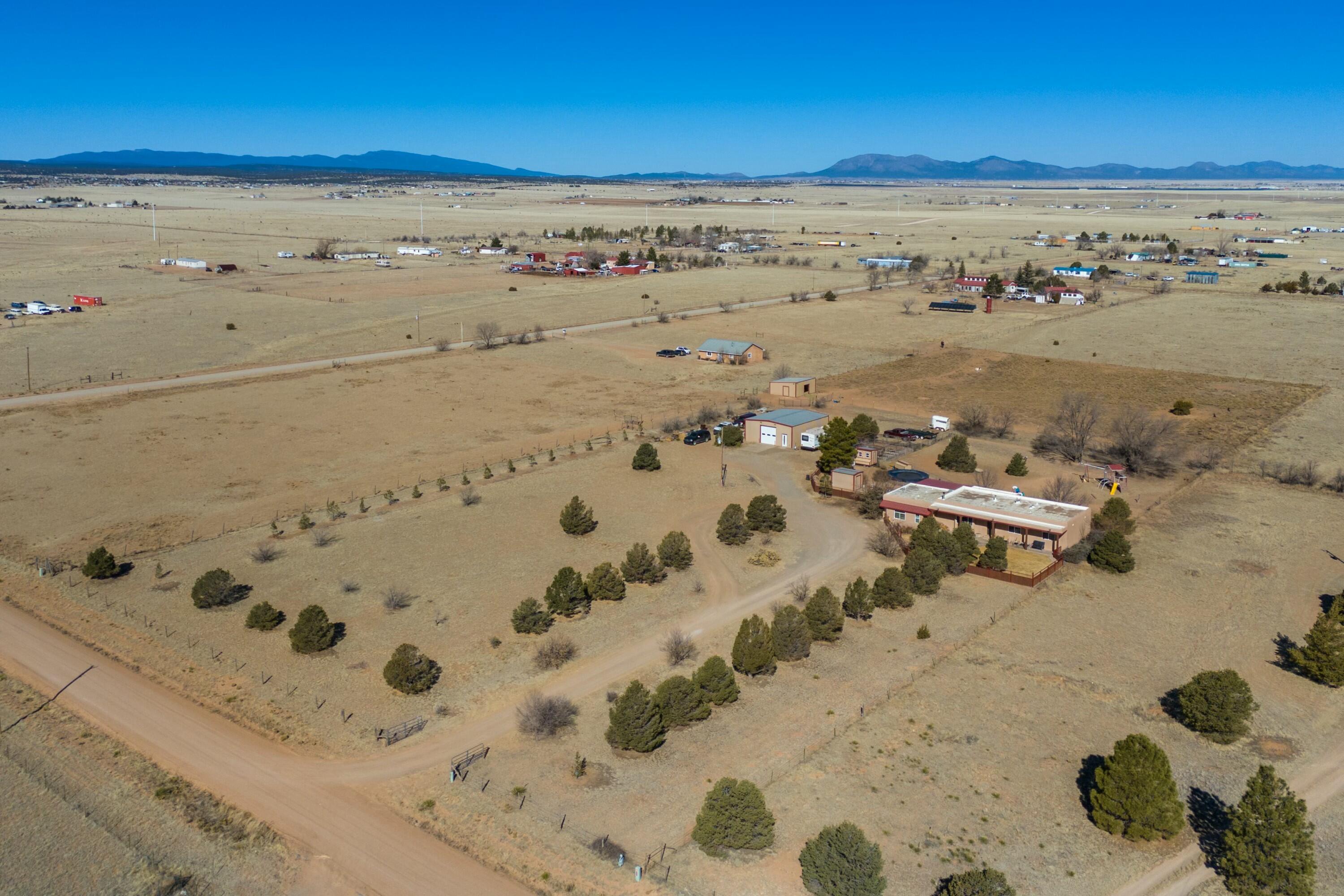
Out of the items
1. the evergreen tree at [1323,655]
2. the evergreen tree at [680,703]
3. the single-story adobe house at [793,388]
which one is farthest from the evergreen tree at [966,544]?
the single-story adobe house at [793,388]

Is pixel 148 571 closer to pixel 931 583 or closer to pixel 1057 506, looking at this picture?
pixel 931 583

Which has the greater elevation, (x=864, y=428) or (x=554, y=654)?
(x=864, y=428)

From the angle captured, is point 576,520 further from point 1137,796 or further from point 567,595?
point 1137,796

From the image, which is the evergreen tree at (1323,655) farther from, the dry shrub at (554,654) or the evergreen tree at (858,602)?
the dry shrub at (554,654)

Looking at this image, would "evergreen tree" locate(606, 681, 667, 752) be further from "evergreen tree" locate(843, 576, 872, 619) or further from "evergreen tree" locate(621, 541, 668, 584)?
"evergreen tree" locate(621, 541, 668, 584)

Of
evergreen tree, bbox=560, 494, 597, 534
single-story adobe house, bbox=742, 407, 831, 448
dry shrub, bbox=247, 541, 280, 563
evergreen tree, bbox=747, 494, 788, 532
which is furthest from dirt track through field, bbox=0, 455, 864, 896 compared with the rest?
single-story adobe house, bbox=742, 407, 831, 448

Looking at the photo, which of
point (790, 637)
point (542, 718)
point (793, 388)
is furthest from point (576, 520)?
point (793, 388)

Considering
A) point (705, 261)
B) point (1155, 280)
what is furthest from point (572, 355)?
point (1155, 280)
